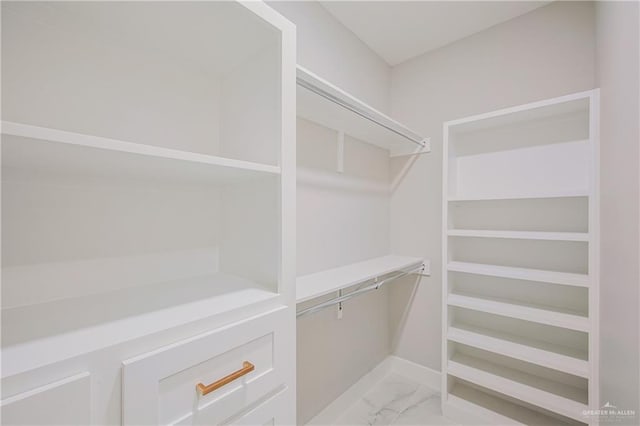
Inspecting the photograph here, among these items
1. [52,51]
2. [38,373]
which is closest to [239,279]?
[38,373]

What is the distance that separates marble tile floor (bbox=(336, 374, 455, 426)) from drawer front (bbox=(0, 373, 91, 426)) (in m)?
1.51

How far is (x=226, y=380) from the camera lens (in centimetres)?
59

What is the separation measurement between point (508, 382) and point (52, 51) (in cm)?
229

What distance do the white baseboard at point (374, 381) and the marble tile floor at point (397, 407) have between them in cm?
3

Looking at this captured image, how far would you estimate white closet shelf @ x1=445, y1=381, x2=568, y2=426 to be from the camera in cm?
148

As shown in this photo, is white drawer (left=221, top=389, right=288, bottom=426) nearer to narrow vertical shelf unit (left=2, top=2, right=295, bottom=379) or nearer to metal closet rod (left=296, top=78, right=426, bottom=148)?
narrow vertical shelf unit (left=2, top=2, right=295, bottom=379)

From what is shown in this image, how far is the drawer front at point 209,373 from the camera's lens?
0.49 m

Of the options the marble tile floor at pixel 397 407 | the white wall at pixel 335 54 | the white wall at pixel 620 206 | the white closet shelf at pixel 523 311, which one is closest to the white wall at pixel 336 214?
the white wall at pixel 335 54

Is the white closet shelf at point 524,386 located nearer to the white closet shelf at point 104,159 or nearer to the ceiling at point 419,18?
the white closet shelf at point 104,159

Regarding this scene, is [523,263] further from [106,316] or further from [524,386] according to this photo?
[106,316]

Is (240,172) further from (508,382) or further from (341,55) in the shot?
(508,382)

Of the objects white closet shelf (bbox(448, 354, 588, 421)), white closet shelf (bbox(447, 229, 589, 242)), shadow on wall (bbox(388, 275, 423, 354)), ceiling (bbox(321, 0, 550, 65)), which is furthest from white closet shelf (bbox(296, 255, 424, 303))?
ceiling (bbox(321, 0, 550, 65))

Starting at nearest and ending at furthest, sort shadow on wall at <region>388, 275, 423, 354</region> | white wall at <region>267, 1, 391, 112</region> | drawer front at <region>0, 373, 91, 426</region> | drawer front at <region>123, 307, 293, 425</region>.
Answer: drawer front at <region>0, 373, 91, 426</region> → drawer front at <region>123, 307, 293, 425</region> → white wall at <region>267, 1, 391, 112</region> → shadow on wall at <region>388, 275, 423, 354</region>

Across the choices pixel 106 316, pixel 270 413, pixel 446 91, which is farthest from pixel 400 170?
pixel 106 316
